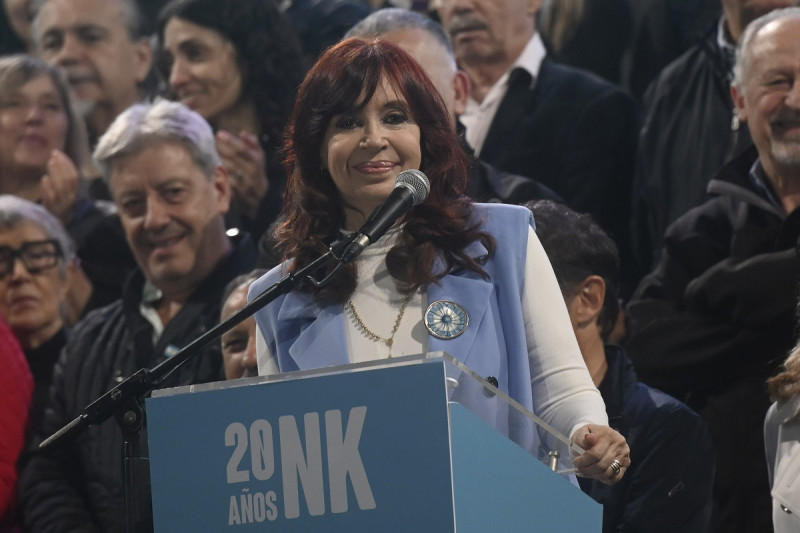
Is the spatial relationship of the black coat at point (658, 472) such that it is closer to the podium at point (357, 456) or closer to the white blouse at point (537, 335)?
the white blouse at point (537, 335)

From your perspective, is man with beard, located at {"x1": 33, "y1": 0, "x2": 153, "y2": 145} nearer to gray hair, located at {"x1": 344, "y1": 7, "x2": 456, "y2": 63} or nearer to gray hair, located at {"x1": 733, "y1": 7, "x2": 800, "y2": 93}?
gray hair, located at {"x1": 344, "y1": 7, "x2": 456, "y2": 63}

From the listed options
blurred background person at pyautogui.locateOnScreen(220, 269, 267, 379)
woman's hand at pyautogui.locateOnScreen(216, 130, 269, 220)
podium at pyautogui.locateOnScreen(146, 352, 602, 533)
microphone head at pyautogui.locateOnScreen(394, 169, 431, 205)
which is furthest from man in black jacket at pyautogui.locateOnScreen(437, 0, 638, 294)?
podium at pyautogui.locateOnScreen(146, 352, 602, 533)

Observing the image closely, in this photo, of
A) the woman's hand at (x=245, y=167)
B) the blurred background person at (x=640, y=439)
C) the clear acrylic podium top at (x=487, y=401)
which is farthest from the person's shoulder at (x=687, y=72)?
the clear acrylic podium top at (x=487, y=401)

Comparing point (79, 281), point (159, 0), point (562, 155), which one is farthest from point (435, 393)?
point (159, 0)

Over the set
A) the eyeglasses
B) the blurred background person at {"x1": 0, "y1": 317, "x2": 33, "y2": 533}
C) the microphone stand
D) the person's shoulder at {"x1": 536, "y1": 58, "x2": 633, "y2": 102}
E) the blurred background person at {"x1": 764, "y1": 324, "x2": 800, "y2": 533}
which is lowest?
the blurred background person at {"x1": 0, "y1": 317, "x2": 33, "y2": 533}

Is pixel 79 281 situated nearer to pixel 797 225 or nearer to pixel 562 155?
pixel 562 155

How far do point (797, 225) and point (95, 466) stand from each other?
7.68ft

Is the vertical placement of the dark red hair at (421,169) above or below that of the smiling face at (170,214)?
above

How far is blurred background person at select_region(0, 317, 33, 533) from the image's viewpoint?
459 cm

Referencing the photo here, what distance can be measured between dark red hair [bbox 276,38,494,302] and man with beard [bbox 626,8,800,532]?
4.40 feet

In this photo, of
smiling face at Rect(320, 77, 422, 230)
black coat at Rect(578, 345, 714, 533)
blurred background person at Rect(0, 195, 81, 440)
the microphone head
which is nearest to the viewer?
the microphone head

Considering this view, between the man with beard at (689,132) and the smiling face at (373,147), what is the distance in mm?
2030

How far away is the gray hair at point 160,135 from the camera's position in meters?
5.00

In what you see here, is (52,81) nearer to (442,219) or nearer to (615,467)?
(442,219)
